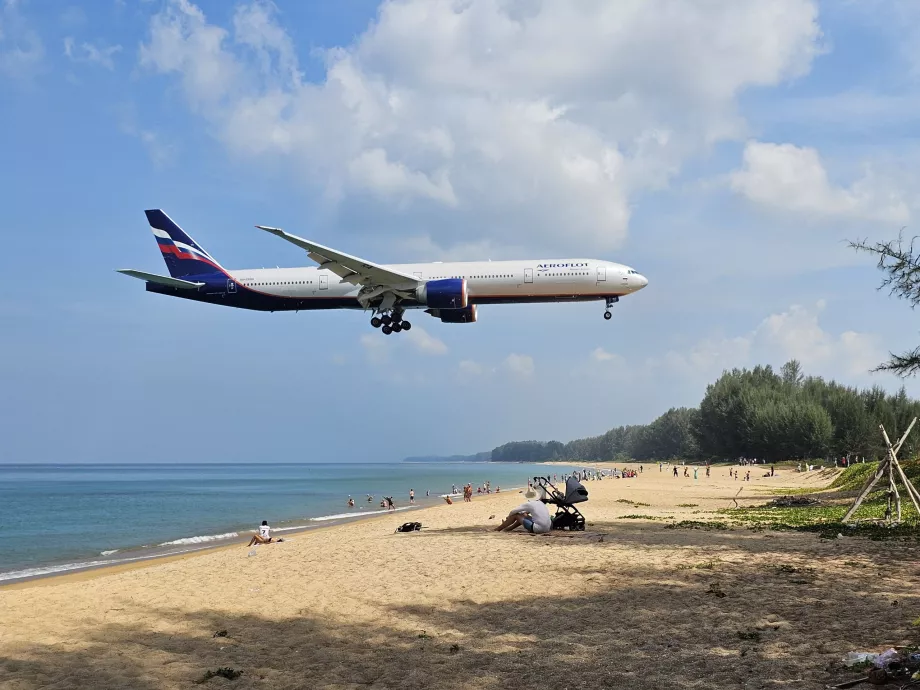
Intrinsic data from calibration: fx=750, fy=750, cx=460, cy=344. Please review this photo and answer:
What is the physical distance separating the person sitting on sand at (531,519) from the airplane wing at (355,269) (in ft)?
54.4

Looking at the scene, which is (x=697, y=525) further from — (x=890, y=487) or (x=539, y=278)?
(x=539, y=278)

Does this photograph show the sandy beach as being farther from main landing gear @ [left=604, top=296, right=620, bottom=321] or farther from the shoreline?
main landing gear @ [left=604, top=296, right=620, bottom=321]

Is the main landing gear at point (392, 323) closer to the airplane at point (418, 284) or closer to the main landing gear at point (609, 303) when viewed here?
the airplane at point (418, 284)

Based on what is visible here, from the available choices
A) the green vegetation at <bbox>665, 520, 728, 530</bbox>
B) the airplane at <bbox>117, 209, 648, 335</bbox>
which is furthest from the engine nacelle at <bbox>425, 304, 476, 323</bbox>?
the green vegetation at <bbox>665, 520, 728, 530</bbox>

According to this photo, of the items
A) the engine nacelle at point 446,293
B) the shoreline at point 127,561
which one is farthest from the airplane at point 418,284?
the shoreline at point 127,561

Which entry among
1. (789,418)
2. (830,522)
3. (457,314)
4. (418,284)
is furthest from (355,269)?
(789,418)

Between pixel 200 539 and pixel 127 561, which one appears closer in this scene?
pixel 127 561

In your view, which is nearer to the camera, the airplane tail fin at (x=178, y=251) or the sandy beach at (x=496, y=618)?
the sandy beach at (x=496, y=618)

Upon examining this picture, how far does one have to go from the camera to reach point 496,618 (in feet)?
36.5

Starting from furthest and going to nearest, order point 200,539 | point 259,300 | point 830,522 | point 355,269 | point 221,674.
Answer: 1. point 259,300
2. point 200,539
3. point 355,269
4. point 830,522
5. point 221,674

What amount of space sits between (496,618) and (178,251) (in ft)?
130

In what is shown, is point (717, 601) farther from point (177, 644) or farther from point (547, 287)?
point (547, 287)

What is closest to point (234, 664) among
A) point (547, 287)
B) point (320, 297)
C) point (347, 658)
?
point (347, 658)

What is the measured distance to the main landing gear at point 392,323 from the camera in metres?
37.5
